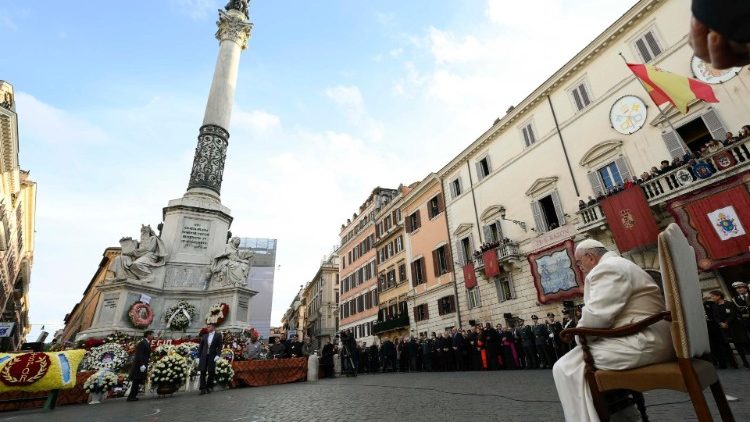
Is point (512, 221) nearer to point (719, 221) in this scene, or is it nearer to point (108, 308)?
point (719, 221)

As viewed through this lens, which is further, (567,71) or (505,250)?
(505,250)

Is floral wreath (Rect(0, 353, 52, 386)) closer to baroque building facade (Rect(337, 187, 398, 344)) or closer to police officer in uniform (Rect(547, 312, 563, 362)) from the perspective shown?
police officer in uniform (Rect(547, 312, 563, 362))

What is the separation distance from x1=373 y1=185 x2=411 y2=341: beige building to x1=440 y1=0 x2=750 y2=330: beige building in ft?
21.9

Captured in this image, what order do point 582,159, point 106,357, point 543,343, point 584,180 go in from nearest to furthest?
point 106,357 → point 543,343 → point 584,180 → point 582,159

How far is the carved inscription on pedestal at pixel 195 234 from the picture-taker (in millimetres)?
13084

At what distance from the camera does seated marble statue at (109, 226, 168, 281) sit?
446 inches

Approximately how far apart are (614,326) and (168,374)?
8.58 meters

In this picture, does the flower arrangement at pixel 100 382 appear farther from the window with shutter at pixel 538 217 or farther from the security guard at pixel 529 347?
the window with shutter at pixel 538 217

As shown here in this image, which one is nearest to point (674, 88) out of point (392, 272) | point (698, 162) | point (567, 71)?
point (698, 162)

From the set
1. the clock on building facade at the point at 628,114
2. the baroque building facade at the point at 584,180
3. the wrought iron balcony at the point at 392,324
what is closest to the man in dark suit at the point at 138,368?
the baroque building facade at the point at 584,180

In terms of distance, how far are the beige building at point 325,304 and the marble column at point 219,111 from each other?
1308 inches

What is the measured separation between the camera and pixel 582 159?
1591cm

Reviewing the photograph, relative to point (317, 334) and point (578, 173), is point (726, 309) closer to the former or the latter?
point (578, 173)

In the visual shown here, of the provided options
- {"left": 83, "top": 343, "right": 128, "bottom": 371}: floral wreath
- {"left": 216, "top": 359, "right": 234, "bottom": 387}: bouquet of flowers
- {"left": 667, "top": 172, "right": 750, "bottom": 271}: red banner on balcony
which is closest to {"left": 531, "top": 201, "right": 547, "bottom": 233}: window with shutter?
{"left": 667, "top": 172, "right": 750, "bottom": 271}: red banner on balcony
